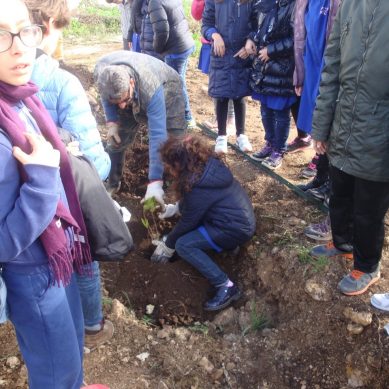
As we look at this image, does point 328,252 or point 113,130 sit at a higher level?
point 113,130

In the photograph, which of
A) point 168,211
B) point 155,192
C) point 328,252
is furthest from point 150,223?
point 328,252

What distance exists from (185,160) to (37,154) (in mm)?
1597

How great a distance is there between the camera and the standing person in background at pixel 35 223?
52.9 inches

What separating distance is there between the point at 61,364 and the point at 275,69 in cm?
285

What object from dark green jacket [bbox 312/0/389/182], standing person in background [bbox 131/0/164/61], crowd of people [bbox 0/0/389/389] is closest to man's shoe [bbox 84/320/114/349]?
crowd of people [bbox 0/0/389/389]

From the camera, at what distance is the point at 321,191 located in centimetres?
355

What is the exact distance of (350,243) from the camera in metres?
2.79

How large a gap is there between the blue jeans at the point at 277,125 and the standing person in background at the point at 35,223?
8.44ft

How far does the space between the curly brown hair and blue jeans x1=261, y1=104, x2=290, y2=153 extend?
120cm

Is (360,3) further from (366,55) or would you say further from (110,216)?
(110,216)

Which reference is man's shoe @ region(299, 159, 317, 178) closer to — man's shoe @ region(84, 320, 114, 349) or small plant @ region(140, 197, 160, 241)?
small plant @ region(140, 197, 160, 241)

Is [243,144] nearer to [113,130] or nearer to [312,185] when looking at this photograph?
[312,185]

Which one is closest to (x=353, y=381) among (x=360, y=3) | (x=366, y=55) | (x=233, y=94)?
(x=366, y=55)

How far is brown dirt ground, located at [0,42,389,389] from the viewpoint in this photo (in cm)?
242
